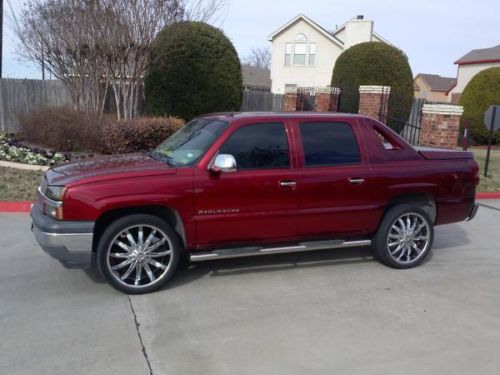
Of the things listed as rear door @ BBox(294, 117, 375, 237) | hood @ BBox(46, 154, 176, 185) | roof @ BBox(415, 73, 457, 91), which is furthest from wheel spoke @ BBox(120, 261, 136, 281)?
roof @ BBox(415, 73, 457, 91)

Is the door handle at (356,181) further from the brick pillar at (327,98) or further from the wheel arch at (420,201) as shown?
the brick pillar at (327,98)

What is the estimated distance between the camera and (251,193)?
16.3ft

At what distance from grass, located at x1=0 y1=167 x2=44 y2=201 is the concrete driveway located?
2.51 meters

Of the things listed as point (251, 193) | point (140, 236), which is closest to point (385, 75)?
point (251, 193)

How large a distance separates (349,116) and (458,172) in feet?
5.03

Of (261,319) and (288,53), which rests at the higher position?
(288,53)

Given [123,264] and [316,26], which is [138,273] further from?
[316,26]

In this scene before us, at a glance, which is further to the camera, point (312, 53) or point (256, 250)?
point (312, 53)

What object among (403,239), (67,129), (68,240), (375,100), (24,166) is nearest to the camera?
(68,240)

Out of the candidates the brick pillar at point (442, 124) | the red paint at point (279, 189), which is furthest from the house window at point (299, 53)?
the red paint at point (279, 189)

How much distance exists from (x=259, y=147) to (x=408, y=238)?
2115 mm

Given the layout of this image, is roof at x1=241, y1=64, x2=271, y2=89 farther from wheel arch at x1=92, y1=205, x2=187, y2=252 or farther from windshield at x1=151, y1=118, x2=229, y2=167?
wheel arch at x1=92, y1=205, x2=187, y2=252

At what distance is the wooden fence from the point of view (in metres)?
16.7

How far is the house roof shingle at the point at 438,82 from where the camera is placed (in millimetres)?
63750
